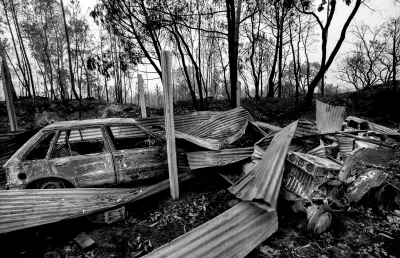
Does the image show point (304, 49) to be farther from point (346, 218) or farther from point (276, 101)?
point (346, 218)

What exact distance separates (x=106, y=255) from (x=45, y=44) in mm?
21978

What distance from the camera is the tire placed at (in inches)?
149

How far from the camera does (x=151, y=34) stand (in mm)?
10438

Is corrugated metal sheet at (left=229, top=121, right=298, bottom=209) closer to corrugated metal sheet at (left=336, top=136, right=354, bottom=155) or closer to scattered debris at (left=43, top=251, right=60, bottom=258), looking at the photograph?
corrugated metal sheet at (left=336, top=136, right=354, bottom=155)

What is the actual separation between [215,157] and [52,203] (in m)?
2.75

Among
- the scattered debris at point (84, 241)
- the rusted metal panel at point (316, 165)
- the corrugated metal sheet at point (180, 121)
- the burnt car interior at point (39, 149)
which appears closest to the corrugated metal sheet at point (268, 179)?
the rusted metal panel at point (316, 165)

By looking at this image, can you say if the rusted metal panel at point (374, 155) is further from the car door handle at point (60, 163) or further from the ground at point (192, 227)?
the car door handle at point (60, 163)

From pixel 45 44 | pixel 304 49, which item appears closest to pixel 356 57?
pixel 304 49

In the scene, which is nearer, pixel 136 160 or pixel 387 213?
pixel 387 213

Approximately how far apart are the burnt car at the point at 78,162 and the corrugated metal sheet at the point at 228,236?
200 centimetres

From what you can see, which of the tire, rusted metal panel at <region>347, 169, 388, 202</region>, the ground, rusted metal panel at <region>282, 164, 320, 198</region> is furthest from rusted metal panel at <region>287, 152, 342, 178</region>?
the tire

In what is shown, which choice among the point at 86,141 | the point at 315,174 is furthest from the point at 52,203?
the point at 315,174

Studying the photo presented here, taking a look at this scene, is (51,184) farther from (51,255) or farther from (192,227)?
(192,227)

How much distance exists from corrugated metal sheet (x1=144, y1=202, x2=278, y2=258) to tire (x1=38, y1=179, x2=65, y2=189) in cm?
257
